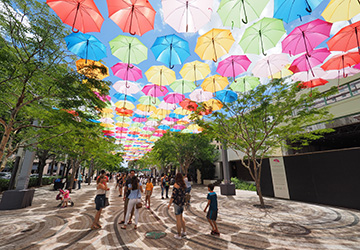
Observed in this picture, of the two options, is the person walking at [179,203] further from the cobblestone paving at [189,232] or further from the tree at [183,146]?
the tree at [183,146]

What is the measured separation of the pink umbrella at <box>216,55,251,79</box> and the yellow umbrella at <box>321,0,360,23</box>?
3512 millimetres

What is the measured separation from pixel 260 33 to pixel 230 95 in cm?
416

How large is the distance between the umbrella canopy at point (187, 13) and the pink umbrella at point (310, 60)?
539 centimetres

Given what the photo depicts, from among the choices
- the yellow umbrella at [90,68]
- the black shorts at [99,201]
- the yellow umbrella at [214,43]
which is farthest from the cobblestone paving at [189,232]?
the yellow umbrella at [214,43]

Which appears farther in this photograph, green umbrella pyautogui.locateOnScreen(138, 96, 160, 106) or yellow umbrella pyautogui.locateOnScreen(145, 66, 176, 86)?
green umbrella pyautogui.locateOnScreen(138, 96, 160, 106)

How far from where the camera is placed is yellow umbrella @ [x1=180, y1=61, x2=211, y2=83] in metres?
9.39

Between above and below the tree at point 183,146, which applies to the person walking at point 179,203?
below

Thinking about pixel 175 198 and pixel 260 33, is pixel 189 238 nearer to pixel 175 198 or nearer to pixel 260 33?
pixel 175 198

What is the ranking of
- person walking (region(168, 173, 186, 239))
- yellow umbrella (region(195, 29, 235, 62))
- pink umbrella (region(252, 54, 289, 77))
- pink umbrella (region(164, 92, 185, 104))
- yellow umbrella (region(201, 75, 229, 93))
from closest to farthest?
person walking (region(168, 173, 186, 239)) → yellow umbrella (region(195, 29, 235, 62)) → pink umbrella (region(252, 54, 289, 77)) → yellow umbrella (region(201, 75, 229, 93)) → pink umbrella (region(164, 92, 185, 104))

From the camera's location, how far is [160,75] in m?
10.2

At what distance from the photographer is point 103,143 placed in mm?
20484

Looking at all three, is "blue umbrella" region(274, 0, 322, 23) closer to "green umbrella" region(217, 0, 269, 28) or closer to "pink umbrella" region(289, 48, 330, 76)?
"green umbrella" region(217, 0, 269, 28)

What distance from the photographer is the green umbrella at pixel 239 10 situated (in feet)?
19.2

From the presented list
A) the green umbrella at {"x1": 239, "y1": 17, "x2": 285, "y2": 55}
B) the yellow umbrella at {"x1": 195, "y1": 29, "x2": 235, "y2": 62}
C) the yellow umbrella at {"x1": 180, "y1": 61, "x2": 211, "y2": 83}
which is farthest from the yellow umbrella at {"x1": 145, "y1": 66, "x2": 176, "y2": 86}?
the green umbrella at {"x1": 239, "y1": 17, "x2": 285, "y2": 55}
